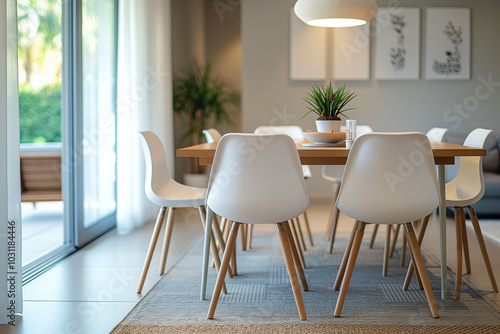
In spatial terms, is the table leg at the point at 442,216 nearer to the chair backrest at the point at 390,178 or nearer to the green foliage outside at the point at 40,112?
the chair backrest at the point at 390,178

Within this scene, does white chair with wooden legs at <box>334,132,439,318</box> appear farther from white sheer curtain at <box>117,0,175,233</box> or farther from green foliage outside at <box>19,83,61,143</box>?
green foliage outside at <box>19,83,61,143</box>

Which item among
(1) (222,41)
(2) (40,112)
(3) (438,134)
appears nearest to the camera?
(3) (438,134)

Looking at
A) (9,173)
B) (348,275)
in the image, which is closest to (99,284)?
(9,173)

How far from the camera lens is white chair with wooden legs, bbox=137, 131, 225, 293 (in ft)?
9.40

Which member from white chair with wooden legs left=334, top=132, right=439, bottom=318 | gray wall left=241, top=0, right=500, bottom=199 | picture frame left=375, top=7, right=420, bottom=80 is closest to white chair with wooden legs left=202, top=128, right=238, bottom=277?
white chair with wooden legs left=334, top=132, right=439, bottom=318

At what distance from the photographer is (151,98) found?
4.95 m

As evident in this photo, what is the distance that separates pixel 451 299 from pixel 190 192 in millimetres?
1533

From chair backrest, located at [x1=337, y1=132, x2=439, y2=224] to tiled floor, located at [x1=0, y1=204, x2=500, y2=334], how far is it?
0.76 metres

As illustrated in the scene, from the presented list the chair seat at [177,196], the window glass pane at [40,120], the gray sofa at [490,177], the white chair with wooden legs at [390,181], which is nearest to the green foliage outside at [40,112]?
the window glass pane at [40,120]

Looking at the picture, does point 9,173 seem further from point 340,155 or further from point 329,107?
point 329,107

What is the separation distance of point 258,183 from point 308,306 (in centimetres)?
70

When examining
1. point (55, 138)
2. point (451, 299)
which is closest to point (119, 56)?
point (55, 138)

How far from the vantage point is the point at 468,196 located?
113 inches

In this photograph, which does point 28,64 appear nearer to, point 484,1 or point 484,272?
point 484,272
